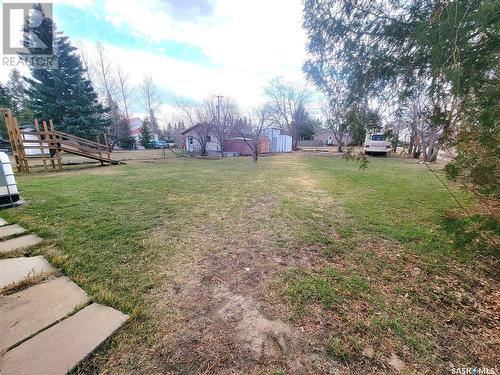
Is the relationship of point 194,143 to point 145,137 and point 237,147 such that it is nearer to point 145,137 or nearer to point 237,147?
point 237,147

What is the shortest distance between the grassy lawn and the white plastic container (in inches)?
10.3

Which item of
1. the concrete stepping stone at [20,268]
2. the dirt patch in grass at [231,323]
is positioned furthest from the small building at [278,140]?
the concrete stepping stone at [20,268]

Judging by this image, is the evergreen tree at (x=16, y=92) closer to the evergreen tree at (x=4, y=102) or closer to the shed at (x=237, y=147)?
the evergreen tree at (x=4, y=102)

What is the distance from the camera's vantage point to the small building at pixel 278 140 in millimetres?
30691

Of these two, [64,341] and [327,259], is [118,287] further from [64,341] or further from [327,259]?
[327,259]

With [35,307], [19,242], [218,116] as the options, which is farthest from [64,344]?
[218,116]

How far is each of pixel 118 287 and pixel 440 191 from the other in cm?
819

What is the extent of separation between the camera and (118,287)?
2045 millimetres

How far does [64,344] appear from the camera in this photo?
4.76ft

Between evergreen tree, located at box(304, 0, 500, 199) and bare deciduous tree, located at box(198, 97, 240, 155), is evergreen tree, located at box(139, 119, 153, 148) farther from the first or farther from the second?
evergreen tree, located at box(304, 0, 500, 199)

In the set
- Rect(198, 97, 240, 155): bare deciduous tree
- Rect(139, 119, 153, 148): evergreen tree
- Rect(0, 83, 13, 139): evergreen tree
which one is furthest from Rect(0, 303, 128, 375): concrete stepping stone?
Rect(139, 119, 153, 148): evergreen tree

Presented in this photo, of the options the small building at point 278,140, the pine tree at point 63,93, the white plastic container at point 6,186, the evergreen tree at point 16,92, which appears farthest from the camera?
the small building at point 278,140

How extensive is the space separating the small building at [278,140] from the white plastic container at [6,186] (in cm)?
2601

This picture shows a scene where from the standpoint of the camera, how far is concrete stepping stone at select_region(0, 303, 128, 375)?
1.30 meters
